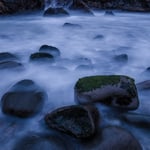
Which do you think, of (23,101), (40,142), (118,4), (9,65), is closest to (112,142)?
(40,142)

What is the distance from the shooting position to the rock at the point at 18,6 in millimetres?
10457

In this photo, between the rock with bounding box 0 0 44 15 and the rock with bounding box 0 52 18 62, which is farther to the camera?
the rock with bounding box 0 0 44 15

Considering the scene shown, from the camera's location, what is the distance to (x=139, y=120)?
10.1 feet

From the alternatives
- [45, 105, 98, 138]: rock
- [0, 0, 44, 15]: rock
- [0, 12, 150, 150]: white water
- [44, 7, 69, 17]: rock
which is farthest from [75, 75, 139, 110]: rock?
[0, 0, 44, 15]: rock

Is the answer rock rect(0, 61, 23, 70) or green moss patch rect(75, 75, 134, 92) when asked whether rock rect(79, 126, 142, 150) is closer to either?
green moss patch rect(75, 75, 134, 92)

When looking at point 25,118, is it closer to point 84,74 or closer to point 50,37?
point 84,74

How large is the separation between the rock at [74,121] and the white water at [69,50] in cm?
30

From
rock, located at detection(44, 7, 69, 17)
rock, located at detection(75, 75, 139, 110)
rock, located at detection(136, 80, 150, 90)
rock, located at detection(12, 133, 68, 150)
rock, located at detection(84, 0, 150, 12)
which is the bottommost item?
rock, located at detection(84, 0, 150, 12)

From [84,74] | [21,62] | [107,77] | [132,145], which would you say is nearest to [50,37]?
[21,62]

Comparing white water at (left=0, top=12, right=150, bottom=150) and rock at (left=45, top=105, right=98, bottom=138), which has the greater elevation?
rock at (left=45, top=105, right=98, bottom=138)

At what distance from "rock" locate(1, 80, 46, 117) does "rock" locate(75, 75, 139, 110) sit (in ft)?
1.78

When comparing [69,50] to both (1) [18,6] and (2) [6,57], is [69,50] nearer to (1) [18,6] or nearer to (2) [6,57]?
(2) [6,57]

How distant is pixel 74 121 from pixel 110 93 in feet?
2.54

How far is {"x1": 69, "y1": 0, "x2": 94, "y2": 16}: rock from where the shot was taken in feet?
38.7
